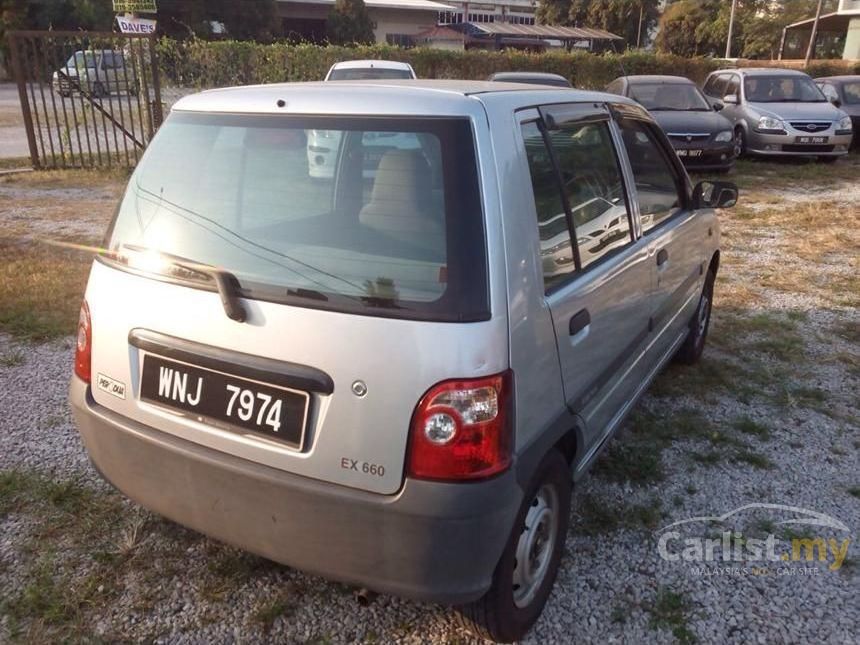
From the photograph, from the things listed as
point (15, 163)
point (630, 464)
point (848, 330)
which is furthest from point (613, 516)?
point (15, 163)

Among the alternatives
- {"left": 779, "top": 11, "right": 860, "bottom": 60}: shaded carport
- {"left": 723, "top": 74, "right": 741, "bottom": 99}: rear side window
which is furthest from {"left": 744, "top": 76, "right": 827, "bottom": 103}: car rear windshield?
{"left": 779, "top": 11, "right": 860, "bottom": 60}: shaded carport

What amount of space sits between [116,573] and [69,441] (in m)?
1.21

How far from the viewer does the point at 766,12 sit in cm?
5044

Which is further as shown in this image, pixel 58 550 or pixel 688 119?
pixel 688 119

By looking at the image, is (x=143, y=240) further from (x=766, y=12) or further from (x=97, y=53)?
(x=766, y=12)

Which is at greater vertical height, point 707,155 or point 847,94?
point 847,94

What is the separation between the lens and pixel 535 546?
8.04 ft

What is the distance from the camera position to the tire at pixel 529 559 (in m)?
2.21

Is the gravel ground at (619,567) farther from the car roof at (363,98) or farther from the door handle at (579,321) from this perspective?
the car roof at (363,98)

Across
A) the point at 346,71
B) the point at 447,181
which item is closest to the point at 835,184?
the point at 346,71

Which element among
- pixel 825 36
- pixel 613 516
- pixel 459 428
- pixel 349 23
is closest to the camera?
pixel 459 428

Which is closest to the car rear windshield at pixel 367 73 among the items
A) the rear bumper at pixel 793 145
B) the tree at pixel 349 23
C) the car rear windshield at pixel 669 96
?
Answer: the car rear windshield at pixel 669 96

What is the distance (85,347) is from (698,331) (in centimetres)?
374

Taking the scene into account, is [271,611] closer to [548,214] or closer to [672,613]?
[672,613]
